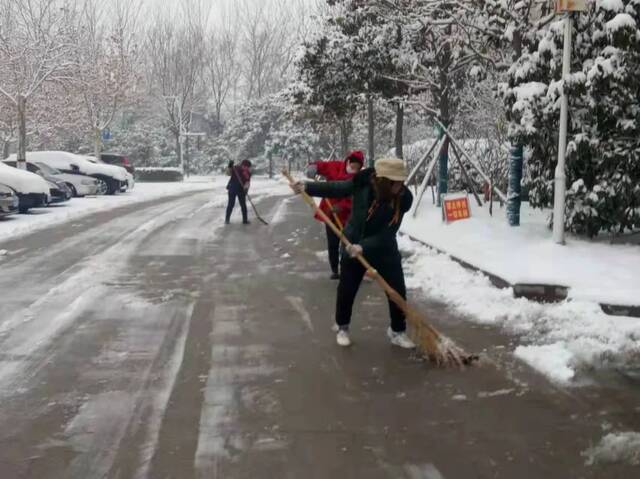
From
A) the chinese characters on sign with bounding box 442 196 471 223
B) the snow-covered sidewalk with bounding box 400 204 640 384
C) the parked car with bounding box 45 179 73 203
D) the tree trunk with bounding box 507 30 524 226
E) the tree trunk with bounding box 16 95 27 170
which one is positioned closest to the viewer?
the snow-covered sidewalk with bounding box 400 204 640 384

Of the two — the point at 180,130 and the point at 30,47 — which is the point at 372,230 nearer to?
the point at 30,47

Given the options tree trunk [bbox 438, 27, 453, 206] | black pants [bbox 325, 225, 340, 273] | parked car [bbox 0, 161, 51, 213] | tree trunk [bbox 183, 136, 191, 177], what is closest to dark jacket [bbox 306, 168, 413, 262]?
black pants [bbox 325, 225, 340, 273]

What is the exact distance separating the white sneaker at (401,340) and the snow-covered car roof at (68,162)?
20526 millimetres

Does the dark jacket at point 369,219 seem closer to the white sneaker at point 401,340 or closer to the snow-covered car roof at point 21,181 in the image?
the white sneaker at point 401,340

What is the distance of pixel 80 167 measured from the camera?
25.6 meters

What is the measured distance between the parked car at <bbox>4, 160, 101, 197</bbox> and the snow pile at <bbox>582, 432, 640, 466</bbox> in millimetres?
21259

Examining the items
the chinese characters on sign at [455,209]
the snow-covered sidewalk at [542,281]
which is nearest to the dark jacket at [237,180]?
the chinese characters on sign at [455,209]

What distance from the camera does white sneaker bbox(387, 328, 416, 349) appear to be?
19.2ft

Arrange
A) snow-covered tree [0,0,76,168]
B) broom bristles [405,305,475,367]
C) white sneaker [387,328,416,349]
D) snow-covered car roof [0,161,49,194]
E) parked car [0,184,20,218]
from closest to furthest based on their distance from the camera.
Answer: broom bristles [405,305,475,367] < white sneaker [387,328,416,349] < parked car [0,184,20,218] < snow-covered car roof [0,161,49,194] < snow-covered tree [0,0,76,168]

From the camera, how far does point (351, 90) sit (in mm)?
17453

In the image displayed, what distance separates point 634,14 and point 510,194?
350 centimetres

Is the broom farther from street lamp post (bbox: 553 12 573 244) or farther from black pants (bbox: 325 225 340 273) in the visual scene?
street lamp post (bbox: 553 12 573 244)

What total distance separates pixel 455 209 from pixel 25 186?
10.4 m

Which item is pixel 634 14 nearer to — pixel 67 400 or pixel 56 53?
pixel 67 400
